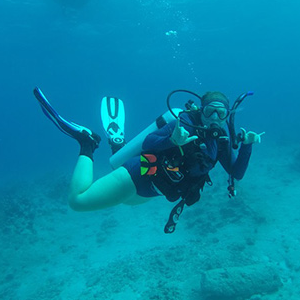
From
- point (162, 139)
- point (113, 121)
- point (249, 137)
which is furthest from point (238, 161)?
point (113, 121)

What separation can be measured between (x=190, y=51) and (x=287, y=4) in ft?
74.4

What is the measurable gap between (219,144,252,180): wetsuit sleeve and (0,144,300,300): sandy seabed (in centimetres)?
473

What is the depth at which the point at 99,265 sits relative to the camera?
10703 millimetres

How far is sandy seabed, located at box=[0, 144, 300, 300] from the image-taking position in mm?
8125

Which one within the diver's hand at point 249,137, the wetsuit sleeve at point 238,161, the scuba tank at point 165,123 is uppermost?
the scuba tank at point 165,123

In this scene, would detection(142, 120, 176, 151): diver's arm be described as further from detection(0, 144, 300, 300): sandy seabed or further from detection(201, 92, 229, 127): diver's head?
detection(0, 144, 300, 300): sandy seabed

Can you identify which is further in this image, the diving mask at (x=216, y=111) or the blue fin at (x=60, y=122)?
the blue fin at (x=60, y=122)

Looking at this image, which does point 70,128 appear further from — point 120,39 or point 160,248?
point 120,39

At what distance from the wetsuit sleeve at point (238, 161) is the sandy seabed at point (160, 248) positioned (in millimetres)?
4729

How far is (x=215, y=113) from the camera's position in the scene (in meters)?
3.76

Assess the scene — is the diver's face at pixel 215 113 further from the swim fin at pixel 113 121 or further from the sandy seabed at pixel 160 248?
the sandy seabed at pixel 160 248

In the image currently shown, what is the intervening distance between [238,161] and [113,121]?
392 centimetres

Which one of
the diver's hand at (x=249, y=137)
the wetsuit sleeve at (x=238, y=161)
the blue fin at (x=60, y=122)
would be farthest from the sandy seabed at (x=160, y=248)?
the blue fin at (x=60, y=122)

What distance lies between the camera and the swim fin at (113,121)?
258 inches
